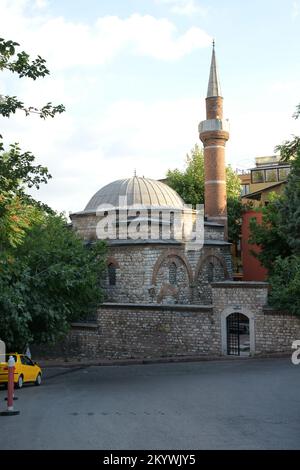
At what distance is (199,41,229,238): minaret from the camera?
3062cm

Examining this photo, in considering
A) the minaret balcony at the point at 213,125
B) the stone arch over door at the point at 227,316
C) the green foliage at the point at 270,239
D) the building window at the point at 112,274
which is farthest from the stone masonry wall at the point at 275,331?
the minaret balcony at the point at 213,125

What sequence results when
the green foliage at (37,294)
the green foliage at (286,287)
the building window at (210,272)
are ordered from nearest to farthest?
1. the green foliage at (37,294)
2. the green foliage at (286,287)
3. the building window at (210,272)

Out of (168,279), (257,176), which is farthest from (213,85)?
(257,176)

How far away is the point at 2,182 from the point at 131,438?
4494 millimetres

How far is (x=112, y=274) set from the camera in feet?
84.8

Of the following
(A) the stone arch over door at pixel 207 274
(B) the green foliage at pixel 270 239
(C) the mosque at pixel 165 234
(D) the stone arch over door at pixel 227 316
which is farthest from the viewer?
(A) the stone arch over door at pixel 207 274

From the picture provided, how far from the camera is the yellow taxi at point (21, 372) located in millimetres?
12891

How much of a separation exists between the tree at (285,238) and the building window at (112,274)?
278 inches

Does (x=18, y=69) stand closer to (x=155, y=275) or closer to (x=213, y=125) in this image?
(x=155, y=275)

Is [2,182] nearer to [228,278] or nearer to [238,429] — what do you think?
[238,429]

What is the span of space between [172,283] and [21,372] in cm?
1327

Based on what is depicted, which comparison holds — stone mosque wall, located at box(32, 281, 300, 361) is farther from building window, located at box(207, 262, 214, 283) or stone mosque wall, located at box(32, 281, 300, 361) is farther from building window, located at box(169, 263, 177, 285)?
building window, located at box(207, 262, 214, 283)

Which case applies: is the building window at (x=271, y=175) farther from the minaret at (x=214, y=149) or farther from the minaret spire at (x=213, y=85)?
the minaret spire at (x=213, y=85)

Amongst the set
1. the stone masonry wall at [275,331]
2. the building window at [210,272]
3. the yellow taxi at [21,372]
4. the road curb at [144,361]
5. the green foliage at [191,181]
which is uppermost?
the green foliage at [191,181]
